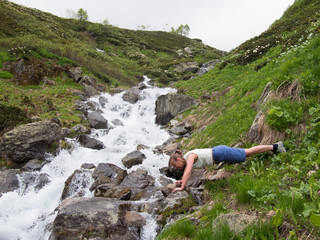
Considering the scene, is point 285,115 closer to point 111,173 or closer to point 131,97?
point 111,173

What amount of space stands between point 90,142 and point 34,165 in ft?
11.4

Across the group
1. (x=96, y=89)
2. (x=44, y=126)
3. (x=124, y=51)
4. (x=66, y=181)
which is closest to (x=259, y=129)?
(x=66, y=181)

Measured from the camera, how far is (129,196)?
25.4ft

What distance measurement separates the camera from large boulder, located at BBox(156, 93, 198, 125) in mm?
18359

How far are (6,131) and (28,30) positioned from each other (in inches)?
959

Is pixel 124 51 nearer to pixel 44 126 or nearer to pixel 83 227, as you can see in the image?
pixel 44 126

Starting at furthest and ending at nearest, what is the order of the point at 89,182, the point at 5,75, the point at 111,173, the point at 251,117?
the point at 5,75
the point at 111,173
the point at 89,182
the point at 251,117

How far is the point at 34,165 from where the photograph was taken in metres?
10.1

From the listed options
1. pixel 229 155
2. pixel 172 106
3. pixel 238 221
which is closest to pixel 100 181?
pixel 229 155

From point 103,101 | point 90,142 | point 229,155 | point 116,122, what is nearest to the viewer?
point 229,155

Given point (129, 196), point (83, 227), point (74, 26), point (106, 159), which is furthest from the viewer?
point (74, 26)

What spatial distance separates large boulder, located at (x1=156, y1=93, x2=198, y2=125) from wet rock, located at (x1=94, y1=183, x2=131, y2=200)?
1083cm

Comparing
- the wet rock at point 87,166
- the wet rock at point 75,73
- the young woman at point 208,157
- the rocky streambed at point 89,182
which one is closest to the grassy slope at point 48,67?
the wet rock at point 75,73

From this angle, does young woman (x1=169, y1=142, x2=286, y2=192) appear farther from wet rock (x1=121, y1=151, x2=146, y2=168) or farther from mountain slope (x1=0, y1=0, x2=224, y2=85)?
mountain slope (x1=0, y1=0, x2=224, y2=85)
